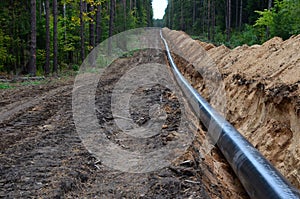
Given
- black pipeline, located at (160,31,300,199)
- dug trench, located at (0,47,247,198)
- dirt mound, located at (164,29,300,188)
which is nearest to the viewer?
black pipeline, located at (160,31,300,199)

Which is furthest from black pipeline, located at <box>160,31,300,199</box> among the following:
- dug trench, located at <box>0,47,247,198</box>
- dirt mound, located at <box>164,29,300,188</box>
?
dirt mound, located at <box>164,29,300,188</box>

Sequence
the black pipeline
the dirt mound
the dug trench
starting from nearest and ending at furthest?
the black pipeline
the dug trench
the dirt mound

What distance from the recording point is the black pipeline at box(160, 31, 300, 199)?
293cm

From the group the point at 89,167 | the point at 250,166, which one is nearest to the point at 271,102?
the point at 250,166

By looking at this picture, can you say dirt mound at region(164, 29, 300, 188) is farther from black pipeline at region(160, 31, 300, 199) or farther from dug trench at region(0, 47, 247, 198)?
dug trench at region(0, 47, 247, 198)

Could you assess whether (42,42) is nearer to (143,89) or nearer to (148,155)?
(143,89)

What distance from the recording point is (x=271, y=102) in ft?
16.5

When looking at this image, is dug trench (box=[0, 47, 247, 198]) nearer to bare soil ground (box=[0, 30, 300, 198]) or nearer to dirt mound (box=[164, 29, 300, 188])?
bare soil ground (box=[0, 30, 300, 198])

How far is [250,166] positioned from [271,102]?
1858mm

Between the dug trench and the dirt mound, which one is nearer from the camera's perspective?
the dug trench

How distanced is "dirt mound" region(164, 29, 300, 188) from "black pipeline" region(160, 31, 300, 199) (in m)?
0.53

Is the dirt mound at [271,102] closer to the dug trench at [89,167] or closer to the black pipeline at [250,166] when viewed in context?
the black pipeline at [250,166]

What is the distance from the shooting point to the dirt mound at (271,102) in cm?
421

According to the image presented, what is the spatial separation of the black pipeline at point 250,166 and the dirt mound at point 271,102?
531 millimetres
